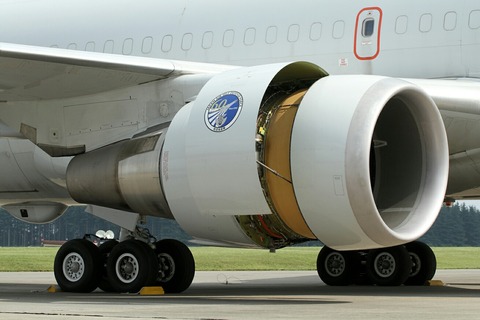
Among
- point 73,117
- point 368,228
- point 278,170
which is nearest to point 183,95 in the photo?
point 73,117

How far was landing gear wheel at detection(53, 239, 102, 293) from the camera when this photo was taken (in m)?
12.2

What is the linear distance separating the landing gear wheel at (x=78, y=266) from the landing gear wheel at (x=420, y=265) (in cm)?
508

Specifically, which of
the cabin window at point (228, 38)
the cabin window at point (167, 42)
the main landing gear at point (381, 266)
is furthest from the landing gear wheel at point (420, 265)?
the cabin window at point (167, 42)

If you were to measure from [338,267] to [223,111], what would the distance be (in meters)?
6.16

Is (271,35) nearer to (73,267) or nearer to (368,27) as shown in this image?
(368,27)

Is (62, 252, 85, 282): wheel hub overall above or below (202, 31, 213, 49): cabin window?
below

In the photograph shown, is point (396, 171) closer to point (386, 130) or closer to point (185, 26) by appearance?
point (386, 130)

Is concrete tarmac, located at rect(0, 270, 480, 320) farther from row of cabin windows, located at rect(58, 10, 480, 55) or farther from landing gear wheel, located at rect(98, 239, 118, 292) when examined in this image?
row of cabin windows, located at rect(58, 10, 480, 55)

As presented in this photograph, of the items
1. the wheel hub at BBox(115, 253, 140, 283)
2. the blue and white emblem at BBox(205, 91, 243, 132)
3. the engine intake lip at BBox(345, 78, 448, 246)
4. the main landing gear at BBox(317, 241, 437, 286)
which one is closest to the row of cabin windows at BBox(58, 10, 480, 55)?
the engine intake lip at BBox(345, 78, 448, 246)

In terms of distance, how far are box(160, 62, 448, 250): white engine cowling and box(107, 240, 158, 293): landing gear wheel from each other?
1542 mm

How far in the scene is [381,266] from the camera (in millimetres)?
15156

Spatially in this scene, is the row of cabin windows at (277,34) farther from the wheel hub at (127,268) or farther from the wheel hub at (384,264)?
the wheel hub at (384,264)

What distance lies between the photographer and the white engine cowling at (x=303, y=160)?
9281 millimetres

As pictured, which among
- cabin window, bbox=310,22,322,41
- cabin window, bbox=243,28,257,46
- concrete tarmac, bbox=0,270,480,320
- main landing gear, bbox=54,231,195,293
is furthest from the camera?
cabin window, bbox=243,28,257,46
